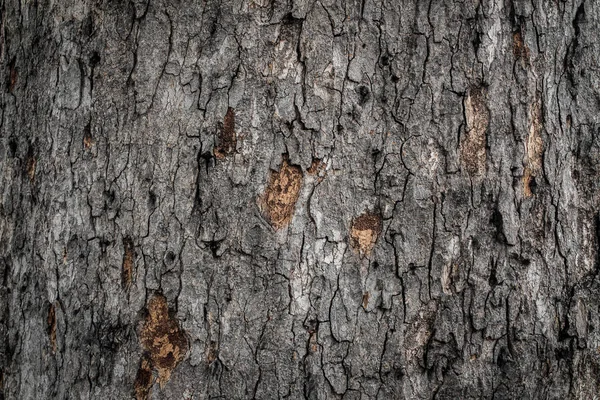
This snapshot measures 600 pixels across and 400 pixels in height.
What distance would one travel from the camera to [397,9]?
6.15 ft

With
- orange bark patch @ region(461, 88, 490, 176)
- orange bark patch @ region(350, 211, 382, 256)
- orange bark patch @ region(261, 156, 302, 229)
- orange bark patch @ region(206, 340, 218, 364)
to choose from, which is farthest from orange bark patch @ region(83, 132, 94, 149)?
orange bark patch @ region(461, 88, 490, 176)

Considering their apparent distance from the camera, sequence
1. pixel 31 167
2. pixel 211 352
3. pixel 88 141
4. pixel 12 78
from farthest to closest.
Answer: pixel 12 78, pixel 31 167, pixel 88 141, pixel 211 352

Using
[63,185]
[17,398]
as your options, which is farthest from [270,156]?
[17,398]

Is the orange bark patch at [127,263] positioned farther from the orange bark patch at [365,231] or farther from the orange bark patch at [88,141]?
the orange bark patch at [365,231]

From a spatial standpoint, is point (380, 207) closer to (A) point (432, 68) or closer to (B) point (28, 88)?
(A) point (432, 68)

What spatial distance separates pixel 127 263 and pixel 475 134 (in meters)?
1.05

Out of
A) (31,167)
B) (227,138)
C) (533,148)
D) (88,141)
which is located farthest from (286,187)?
(31,167)

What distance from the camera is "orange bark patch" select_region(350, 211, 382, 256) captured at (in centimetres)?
184

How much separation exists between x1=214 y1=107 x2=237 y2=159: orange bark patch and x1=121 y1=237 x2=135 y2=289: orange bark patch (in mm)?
357

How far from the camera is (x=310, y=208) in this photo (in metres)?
1.83

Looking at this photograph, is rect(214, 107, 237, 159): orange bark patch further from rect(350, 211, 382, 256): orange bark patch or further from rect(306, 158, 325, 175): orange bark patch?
rect(350, 211, 382, 256): orange bark patch

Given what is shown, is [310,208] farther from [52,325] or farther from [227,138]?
[52,325]

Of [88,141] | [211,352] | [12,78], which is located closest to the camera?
[211,352]

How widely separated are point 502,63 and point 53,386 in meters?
1.63
